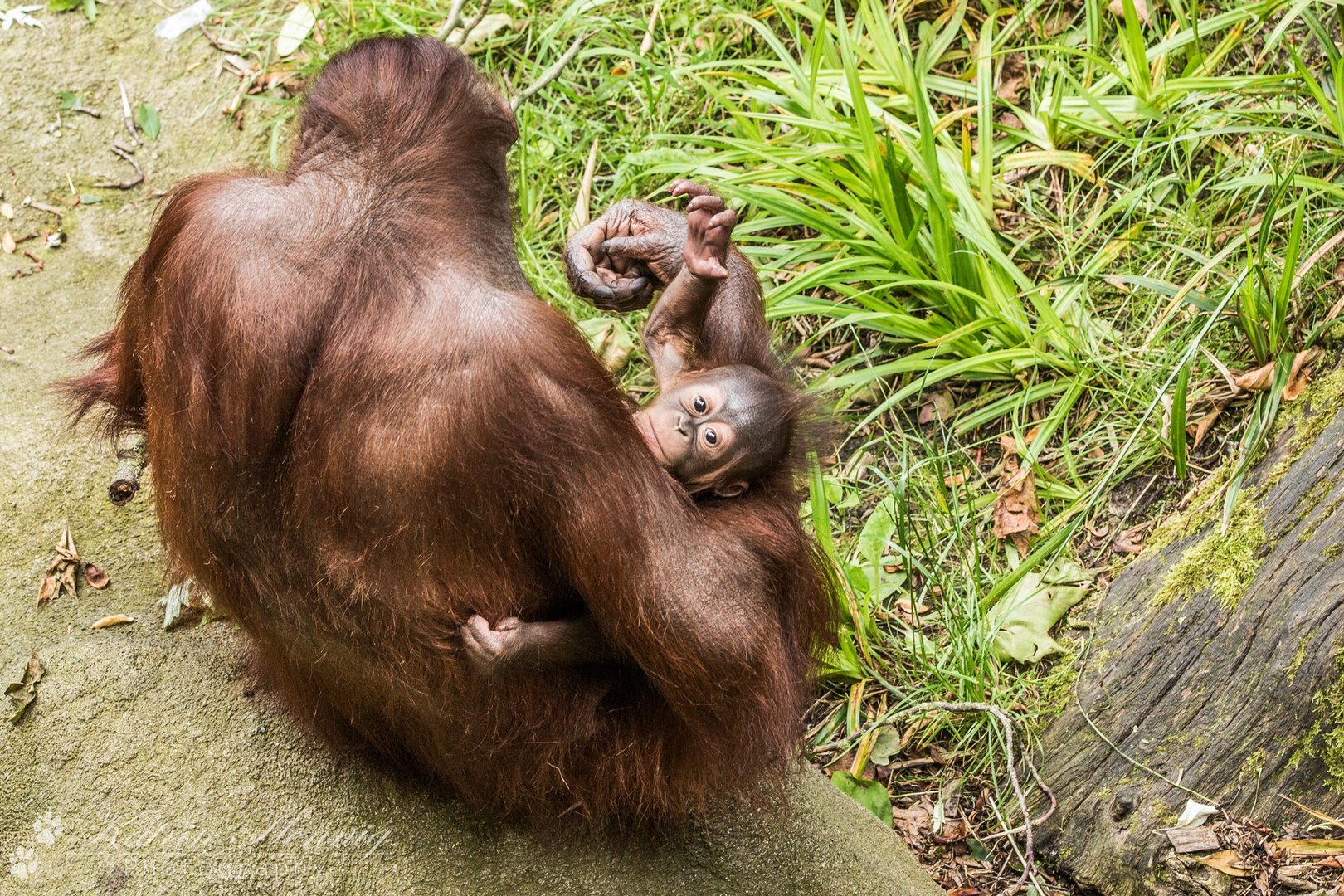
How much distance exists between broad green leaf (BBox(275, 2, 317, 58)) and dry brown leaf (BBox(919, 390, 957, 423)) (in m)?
2.94

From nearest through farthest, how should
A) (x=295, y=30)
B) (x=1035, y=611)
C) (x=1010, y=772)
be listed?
(x=1010, y=772) < (x=1035, y=611) < (x=295, y=30)

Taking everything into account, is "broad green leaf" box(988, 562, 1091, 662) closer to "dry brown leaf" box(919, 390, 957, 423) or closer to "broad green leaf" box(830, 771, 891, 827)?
"broad green leaf" box(830, 771, 891, 827)

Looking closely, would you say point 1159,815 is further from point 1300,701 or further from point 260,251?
point 260,251

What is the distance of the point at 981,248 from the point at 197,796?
281 cm

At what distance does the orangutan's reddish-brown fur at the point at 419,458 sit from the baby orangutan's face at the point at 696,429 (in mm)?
183

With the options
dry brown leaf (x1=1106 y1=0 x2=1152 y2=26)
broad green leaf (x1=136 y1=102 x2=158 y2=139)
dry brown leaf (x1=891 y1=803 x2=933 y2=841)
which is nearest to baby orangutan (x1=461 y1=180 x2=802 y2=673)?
dry brown leaf (x1=891 y1=803 x2=933 y2=841)

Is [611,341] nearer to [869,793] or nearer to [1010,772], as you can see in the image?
[869,793]

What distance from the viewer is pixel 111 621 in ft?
9.94

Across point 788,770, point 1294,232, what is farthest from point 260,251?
point 1294,232

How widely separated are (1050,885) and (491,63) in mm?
3674

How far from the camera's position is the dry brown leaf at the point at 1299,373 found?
3.41 meters

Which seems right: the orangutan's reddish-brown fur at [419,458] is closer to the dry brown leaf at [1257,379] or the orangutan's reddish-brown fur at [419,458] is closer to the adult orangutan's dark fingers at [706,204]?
the adult orangutan's dark fingers at [706,204]

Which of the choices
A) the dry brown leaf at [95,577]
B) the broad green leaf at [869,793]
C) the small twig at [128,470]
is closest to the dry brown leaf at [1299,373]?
the broad green leaf at [869,793]

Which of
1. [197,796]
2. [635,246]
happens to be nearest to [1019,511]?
[635,246]
